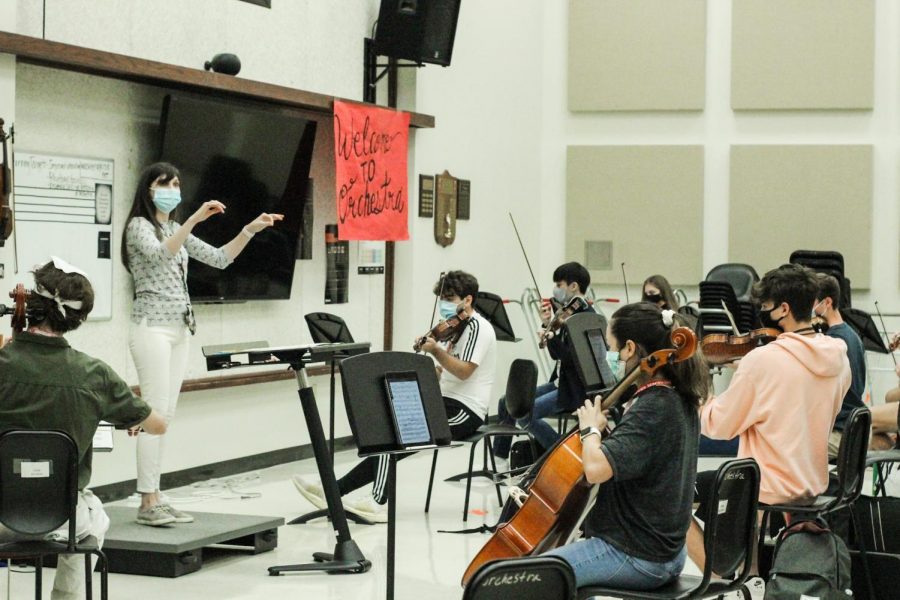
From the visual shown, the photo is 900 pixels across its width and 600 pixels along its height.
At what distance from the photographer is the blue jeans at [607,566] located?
3211 millimetres

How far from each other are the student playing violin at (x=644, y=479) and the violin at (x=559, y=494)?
0.12 feet

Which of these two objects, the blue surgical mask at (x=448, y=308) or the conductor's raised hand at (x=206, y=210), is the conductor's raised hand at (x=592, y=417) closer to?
the conductor's raised hand at (x=206, y=210)

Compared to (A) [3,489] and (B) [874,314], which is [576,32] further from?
(A) [3,489]

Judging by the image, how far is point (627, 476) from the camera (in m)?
3.19

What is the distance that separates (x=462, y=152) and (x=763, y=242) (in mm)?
2900

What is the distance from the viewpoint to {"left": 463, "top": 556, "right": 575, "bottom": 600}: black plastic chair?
8.07 ft

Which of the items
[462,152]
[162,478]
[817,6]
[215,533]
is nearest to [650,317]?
[215,533]

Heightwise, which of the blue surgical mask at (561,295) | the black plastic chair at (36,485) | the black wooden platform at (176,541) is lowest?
the black wooden platform at (176,541)

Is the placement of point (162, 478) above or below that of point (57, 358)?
below

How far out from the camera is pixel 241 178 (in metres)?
7.35

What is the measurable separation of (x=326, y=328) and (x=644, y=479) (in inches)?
139

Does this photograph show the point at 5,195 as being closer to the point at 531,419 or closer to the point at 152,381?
the point at 152,381

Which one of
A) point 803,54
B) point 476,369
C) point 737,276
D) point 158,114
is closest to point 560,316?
point 476,369

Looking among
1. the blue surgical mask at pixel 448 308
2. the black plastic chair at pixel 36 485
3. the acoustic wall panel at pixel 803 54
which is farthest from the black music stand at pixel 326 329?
the acoustic wall panel at pixel 803 54
